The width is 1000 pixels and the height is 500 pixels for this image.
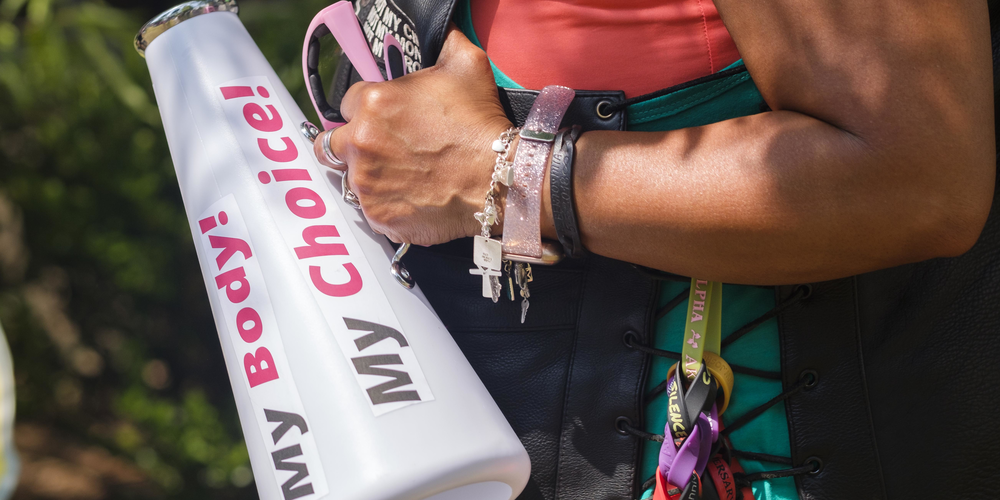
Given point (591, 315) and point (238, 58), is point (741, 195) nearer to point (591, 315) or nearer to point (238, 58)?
point (591, 315)

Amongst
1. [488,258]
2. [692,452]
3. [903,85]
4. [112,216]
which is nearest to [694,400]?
[692,452]

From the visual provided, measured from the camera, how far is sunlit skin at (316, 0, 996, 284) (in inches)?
20.5

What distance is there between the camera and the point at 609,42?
0.75m

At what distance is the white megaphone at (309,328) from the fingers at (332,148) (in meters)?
0.02

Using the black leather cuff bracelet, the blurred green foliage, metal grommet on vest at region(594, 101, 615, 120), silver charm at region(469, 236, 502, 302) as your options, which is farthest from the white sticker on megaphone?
the blurred green foliage

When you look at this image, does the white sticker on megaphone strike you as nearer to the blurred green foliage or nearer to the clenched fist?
the clenched fist

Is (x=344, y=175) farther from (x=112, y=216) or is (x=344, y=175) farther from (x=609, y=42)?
(x=112, y=216)

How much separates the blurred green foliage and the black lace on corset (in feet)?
5.36

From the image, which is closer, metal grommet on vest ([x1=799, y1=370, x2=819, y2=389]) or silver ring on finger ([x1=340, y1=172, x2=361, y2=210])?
metal grommet on vest ([x1=799, y1=370, x2=819, y2=389])

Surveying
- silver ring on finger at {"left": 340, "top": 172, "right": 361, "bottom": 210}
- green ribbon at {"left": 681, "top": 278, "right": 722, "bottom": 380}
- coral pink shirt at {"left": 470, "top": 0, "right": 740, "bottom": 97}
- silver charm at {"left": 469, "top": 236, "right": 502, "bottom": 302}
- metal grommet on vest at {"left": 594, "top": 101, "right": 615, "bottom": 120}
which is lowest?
green ribbon at {"left": 681, "top": 278, "right": 722, "bottom": 380}

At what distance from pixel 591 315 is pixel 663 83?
31 centimetres

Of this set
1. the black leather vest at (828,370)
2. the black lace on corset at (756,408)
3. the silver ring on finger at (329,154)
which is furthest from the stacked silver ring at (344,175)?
the black lace on corset at (756,408)

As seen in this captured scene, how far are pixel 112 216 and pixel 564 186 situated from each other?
7.00 feet

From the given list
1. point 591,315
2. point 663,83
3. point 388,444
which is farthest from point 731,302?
point 388,444
